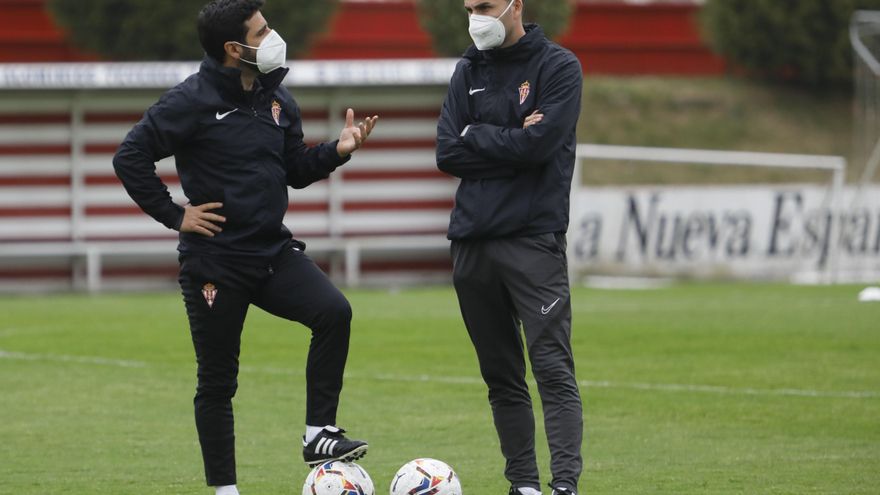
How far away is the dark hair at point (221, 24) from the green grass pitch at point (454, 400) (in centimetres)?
218

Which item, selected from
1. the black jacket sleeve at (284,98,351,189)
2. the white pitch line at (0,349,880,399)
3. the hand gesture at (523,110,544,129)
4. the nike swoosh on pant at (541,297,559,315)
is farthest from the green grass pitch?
the hand gesture at (523,110,544,129)

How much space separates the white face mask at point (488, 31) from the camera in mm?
7336

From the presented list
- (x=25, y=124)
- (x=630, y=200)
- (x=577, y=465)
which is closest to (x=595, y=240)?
(x=630, y=200)

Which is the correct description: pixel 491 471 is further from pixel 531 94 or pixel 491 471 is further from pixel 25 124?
pixel 25 124

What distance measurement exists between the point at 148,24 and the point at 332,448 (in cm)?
2502

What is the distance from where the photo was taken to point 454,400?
11.8 metres

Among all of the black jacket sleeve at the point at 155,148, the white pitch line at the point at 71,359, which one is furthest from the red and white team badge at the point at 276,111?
the white pitch line at the point at 71,359

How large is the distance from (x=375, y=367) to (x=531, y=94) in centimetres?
658

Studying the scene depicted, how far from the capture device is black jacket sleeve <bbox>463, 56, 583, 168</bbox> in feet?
23.7

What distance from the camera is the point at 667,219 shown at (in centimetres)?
2409

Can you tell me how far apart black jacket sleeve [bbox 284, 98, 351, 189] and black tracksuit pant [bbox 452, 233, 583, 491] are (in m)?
0.81

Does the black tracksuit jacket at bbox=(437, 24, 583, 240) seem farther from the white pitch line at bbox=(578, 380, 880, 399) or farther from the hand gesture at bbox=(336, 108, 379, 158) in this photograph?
the white pitch line at bbox=(578, 380, 880, 399)

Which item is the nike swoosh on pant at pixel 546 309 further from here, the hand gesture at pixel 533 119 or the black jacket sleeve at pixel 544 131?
the hand gesture at pixel 533 119

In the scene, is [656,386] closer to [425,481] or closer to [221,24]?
[425,481]
